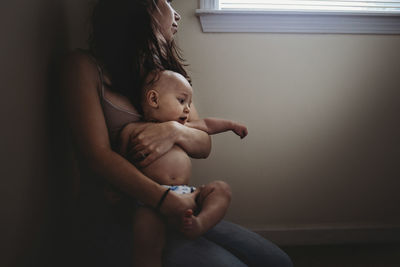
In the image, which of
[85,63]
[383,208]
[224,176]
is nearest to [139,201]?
[85,63]

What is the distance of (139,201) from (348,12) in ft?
5.04

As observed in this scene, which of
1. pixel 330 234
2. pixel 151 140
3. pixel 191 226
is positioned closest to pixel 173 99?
pixel 151 140

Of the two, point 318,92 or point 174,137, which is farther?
point 318,92

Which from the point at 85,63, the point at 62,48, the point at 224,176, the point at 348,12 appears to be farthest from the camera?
the point at 224,176

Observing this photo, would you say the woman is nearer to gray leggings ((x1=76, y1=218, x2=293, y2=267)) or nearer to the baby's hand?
gray leggings ((x1=76, y1=218, x2=293, y2=267))

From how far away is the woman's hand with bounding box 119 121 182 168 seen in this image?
93 cm

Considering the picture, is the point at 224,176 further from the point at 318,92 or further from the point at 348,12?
the point at 348,12

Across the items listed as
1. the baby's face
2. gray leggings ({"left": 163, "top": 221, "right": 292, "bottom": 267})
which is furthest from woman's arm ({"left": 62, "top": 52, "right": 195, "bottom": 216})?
the baby's face

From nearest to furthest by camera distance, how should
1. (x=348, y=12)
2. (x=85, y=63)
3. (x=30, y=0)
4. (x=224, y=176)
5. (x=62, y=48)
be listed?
1. (x=30, y=0)
2. (x=85, y=63)
3. (x=62, y=48)
4. (x=348, y=12)
5. (x=224, y=176)

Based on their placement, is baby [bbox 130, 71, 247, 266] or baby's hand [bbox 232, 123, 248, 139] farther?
baby's hand [bbox 232, 123, 248, 139]

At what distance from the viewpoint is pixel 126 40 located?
1.02 m

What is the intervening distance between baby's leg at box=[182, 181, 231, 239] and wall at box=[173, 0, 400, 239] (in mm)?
784

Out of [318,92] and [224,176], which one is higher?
[318,92]

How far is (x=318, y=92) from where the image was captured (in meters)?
1.72
